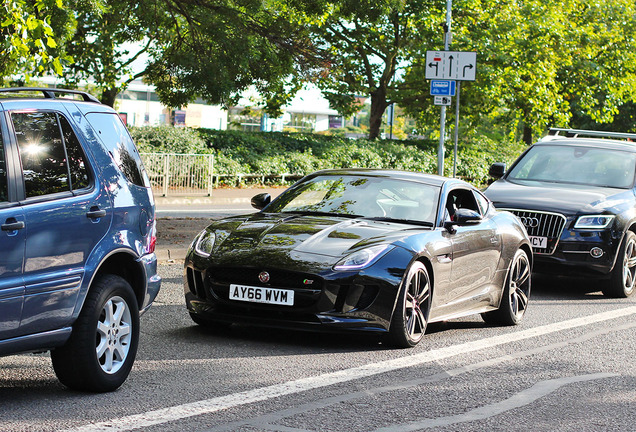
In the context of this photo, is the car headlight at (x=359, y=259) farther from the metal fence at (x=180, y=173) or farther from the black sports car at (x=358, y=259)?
the metal fence at (x=180, y=173)

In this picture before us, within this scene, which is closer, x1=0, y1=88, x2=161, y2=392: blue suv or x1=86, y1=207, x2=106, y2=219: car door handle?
x1=0, y1=88, x2=161, y2=392: blue suv

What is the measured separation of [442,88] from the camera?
20656 mm

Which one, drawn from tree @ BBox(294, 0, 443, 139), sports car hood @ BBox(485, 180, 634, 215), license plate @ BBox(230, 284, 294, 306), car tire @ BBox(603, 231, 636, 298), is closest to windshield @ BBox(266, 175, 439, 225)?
license plate @ BBox(230, 284, 294, 306)

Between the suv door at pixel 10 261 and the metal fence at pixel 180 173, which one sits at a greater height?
the suv door at pixel 10 261

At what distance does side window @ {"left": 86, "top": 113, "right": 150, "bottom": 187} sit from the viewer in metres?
6.07

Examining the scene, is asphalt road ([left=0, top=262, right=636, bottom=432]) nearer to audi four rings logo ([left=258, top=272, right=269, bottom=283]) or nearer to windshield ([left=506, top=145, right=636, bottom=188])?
audi four rings logo ([left=258, top=272, right=269, bottom=283])

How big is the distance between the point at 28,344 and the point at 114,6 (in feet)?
52.3

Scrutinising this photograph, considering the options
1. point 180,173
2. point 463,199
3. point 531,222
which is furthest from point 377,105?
point 463,199

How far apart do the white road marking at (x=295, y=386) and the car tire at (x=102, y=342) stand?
1.65 feet

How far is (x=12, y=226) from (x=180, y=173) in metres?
19.0

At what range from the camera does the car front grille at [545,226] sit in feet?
37.9

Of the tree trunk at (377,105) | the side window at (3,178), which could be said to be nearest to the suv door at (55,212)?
the side window at (3,178)

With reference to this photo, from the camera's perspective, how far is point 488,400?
19.7 feet

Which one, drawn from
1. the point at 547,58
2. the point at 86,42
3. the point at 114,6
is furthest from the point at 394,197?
the point at 547,58
